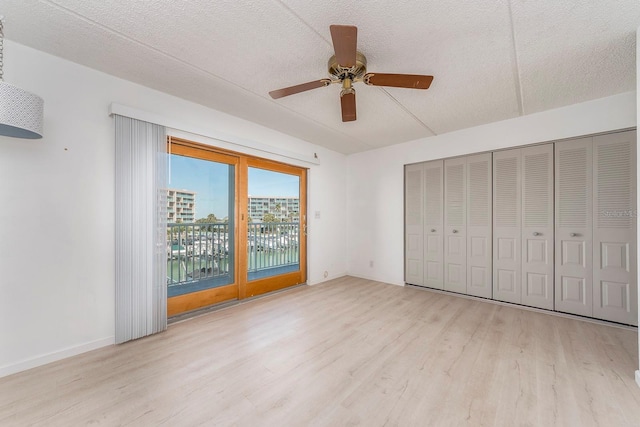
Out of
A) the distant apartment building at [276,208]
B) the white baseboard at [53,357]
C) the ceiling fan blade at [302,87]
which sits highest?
the ceiling fan blade at [302,87]

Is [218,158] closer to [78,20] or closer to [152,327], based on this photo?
[78,20]

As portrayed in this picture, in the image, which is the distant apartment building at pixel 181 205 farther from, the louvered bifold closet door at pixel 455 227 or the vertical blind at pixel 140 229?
the louvered bifold closet door at pixel 455 227

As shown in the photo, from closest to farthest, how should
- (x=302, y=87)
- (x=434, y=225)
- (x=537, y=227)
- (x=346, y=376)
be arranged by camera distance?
(x=346, y=376), (x=302, y=87), (x=537, y=227), (x=434, y=225)

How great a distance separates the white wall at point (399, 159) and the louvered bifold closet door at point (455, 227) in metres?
0.29

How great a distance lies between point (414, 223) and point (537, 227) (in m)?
1.58

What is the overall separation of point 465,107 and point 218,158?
10.2 feet

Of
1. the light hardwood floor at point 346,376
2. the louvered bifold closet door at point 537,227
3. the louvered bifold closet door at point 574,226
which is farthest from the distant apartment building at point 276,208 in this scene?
the louvered bifold closet door at point 574,226

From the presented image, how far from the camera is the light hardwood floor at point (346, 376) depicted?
4.99 feet

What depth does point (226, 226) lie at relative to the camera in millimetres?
3467

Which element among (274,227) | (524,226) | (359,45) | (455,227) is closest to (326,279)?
(274,227)

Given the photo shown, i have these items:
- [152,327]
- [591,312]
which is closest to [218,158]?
[152,327]

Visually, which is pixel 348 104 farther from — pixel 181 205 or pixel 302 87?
pixel 181 205

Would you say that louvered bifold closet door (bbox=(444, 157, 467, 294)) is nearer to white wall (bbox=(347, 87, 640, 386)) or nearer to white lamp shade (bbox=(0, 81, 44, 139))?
white wall (bbox=(347, 87, 640, 386))

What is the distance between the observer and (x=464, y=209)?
3.75m
